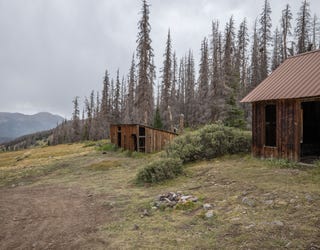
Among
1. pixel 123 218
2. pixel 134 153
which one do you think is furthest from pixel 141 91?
pixel 123 218

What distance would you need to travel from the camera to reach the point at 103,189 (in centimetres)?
1103

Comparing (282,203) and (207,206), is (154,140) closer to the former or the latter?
(207,206)

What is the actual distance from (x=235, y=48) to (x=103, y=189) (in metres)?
39.4

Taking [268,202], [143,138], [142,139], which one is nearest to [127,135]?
[142,139]

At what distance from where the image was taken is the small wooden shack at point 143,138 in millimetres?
22328

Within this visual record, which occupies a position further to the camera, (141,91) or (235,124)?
(141,91)

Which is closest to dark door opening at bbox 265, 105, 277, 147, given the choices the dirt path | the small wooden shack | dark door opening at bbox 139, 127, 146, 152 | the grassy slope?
the grassy slope

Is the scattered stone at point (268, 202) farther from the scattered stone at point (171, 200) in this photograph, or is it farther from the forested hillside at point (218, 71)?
the forested hillside at point (218, 71)

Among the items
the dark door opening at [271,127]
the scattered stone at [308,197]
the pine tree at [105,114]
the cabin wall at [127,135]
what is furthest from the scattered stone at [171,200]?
the pine tree at [105,114]

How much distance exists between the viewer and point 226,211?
22.6ft

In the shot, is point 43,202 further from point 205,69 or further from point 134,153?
point 205,69

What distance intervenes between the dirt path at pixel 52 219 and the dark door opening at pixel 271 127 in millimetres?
8507

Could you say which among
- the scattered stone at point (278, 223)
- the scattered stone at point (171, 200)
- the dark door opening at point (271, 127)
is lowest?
the scattered stone at point (171, 200)

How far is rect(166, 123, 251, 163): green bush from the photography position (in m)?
14.3
